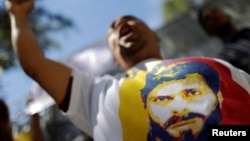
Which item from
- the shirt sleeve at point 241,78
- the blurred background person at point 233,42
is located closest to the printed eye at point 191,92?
the shirt sleeve at point 241,78

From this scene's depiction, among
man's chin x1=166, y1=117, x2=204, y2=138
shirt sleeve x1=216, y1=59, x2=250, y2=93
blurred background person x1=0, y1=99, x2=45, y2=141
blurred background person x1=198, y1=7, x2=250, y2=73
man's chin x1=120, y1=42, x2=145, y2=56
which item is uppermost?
shirt sleeve x1=216, y1=59, x2=250, y2=93

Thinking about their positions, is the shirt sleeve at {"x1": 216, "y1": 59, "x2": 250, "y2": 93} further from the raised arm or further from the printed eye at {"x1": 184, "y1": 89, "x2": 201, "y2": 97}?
the raised arm

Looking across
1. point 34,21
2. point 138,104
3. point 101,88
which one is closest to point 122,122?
point 138,104

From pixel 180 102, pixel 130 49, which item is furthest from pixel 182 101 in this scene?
pixel 130 49

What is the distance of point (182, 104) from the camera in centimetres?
108

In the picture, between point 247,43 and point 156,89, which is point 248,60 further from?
point 156,89

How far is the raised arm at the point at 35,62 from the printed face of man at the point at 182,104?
0.26 metres

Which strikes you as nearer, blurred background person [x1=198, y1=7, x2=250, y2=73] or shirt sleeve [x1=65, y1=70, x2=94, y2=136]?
shirt sleeve [x1=65, y1=70, x2=94, y2=136]

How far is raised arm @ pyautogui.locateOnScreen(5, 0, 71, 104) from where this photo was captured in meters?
1.21

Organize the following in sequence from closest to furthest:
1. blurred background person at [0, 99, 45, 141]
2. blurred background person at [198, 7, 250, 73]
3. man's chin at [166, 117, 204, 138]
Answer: man's chin at [166, 117, 204, 138], blurred background person at [0, 99, 45, 141], blurred background person at [198, 7, 250, 73]

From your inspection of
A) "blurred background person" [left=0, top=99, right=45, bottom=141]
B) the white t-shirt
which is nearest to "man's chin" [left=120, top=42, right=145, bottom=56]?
the white t-shirt

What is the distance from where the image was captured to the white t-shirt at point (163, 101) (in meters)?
1.04

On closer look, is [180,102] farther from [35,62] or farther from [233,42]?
[233,42]

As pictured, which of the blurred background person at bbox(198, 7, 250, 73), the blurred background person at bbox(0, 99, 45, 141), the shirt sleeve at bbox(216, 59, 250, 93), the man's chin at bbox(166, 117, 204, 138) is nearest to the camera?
the man's chin at bbox(166, 117, 204, 138)
